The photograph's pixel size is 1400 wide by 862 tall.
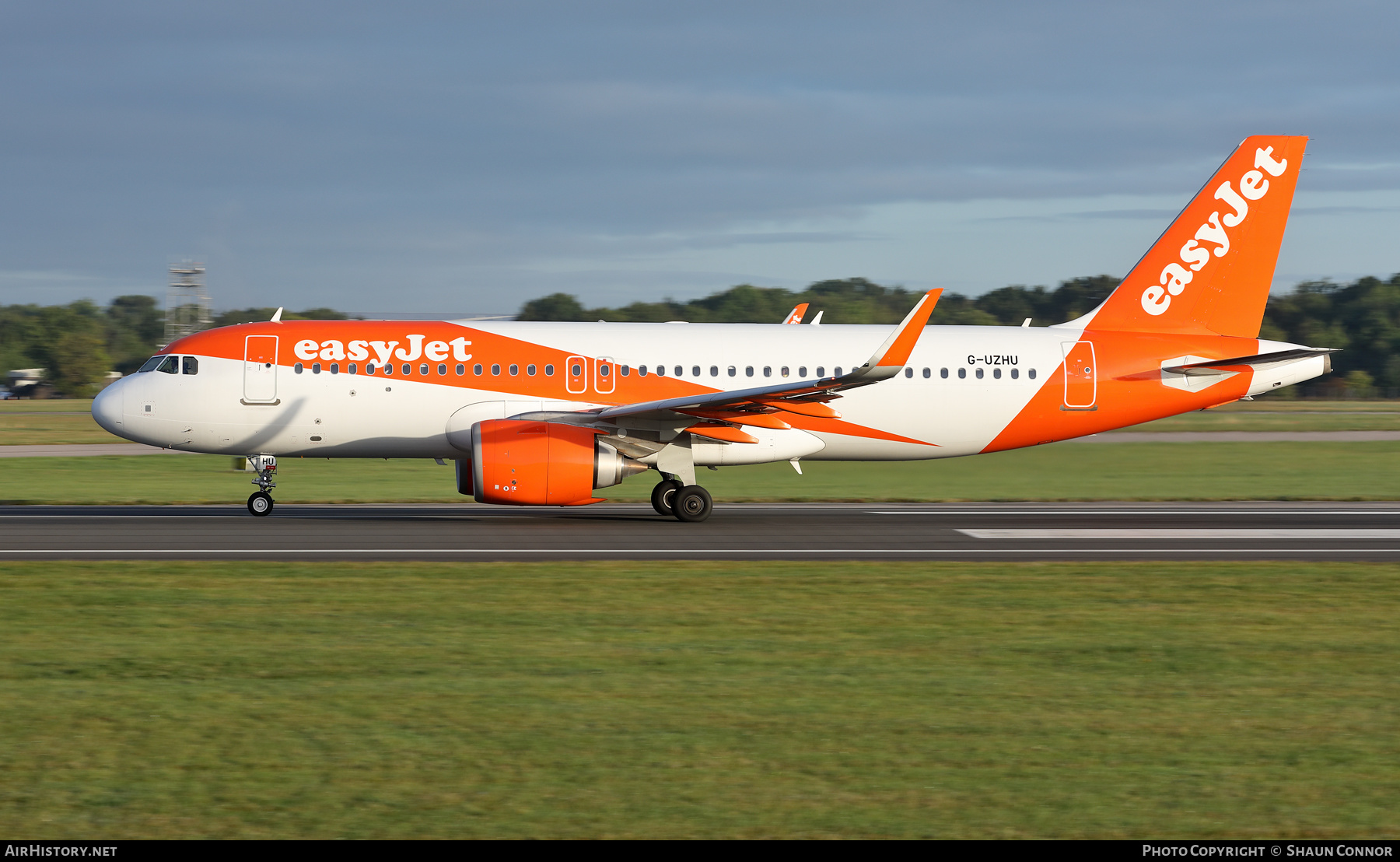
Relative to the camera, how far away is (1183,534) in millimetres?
19094

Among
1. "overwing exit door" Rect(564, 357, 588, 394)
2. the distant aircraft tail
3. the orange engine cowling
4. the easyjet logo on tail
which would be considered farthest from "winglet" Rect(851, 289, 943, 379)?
the easyjet logo on tail

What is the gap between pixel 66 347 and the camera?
10088 centimetres

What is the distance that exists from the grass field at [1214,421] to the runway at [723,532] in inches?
Result: 735

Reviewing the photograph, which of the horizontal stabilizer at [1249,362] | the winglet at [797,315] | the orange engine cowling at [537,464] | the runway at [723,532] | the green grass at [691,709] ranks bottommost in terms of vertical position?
the green grass at [691,709]

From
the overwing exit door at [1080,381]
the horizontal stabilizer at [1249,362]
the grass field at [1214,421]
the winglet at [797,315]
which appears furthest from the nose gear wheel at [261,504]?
the grass field at [1214,421]

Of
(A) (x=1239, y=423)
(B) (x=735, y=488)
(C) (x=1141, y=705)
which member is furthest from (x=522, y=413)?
(A) (x=1239, y=423)

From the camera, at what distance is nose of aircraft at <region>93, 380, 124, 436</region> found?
2097cm

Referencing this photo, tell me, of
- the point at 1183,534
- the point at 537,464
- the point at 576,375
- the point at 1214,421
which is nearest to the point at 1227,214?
the point at 1183,534

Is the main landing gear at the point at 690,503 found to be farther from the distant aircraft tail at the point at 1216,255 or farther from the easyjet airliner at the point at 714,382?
the distant aircraft tail at the point at 1216,255

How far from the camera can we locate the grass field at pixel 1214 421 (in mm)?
47031

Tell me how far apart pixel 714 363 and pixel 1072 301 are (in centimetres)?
4998

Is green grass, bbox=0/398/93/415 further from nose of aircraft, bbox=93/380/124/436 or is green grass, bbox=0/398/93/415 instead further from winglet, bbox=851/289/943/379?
winglet, bbox=851/289/943/379

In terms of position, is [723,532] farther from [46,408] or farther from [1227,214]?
[46,408]

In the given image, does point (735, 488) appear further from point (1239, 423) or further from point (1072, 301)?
point (1072, 301)
